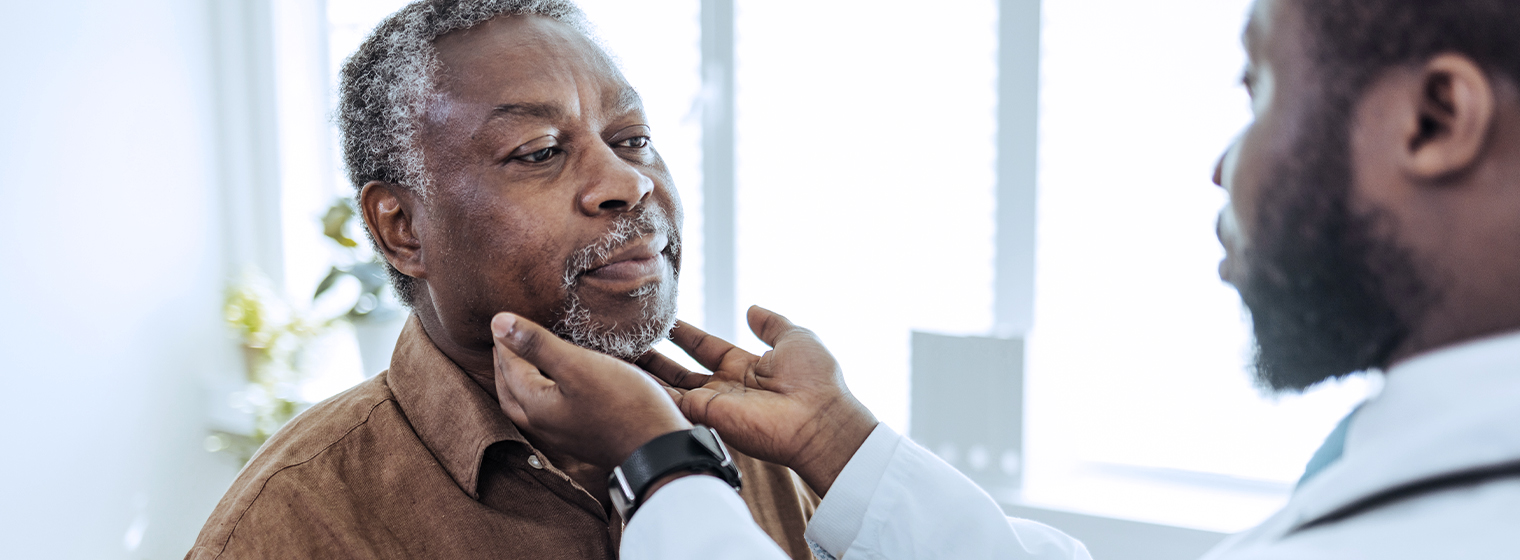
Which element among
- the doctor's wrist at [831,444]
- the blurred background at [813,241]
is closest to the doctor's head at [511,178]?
the doctor's wrist at [831,444]

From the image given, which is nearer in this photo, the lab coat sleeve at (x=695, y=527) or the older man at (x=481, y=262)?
the lab coat sleeve at (x=695, y=527)

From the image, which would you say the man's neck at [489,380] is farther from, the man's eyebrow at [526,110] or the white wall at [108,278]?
the white wall at [108,278]

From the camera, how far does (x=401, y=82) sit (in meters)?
1.15

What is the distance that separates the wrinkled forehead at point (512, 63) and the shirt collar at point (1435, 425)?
0.89 m

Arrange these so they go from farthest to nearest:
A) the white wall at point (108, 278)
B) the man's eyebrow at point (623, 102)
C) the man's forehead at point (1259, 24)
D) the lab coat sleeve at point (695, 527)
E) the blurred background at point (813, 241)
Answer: the white wall at point (108, 278), the blurred background at point (813, 241), the man's eyebrow at point (623, 102), the lab coat sleeve at point (695, 527), the man's forehead at point (1259, 24)

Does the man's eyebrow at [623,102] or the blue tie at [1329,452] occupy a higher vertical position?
the man's eyebrow at [623,102]

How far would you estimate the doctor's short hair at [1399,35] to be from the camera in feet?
1.83

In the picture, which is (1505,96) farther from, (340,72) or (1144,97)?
(1144,97)

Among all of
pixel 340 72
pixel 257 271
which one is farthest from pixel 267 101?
pixel 340 72

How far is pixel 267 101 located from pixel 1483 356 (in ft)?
11.4

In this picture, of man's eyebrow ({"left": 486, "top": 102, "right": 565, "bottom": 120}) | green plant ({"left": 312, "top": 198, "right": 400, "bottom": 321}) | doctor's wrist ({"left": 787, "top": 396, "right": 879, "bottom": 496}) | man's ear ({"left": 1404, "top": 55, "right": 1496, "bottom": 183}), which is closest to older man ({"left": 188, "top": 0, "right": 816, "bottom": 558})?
man's eyebrow ({"left": 486, "top": 102, "right": 565, "bottom": 120})

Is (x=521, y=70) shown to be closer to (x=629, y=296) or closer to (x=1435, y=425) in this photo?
(x=629, y=296)

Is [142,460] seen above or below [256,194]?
below

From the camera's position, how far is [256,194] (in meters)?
3.28
